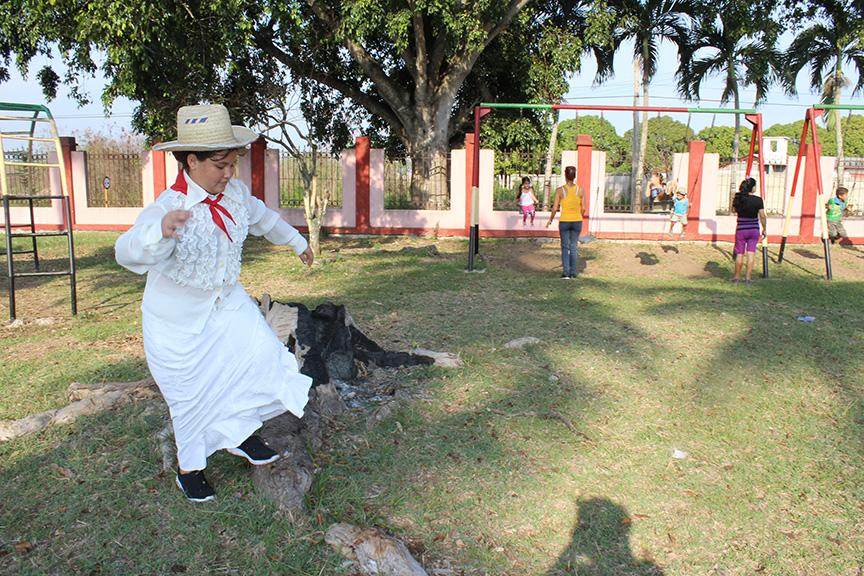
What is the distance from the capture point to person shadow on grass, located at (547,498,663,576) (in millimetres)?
2943

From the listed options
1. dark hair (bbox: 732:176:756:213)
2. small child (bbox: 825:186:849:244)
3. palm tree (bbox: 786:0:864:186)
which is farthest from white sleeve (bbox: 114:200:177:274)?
palm tree (bbox: 786:0:864:186)

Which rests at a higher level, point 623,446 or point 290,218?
point 290,218

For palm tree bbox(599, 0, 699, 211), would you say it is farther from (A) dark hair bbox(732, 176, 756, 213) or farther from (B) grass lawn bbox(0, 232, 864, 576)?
(B) grass lawn bbox(0, 232, 864, 576)

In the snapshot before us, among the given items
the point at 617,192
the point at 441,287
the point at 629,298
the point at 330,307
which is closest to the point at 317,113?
the point at 617,192

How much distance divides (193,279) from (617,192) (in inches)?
595

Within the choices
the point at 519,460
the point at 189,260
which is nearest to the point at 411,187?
the point at 519,460

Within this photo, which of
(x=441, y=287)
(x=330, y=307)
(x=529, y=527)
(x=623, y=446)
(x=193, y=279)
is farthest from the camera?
(x=441, y=287)

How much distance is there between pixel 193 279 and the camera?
2.88 meters

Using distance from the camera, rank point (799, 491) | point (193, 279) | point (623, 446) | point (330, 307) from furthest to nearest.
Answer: point (330, 307), point (623, 446), point (799, 491), point (193, 279)

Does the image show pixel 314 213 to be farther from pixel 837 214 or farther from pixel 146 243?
pixel 837 214

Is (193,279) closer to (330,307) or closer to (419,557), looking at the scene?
(419,557)

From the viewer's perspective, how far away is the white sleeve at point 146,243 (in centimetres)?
259

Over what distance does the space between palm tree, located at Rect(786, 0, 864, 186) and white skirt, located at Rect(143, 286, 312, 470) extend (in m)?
24.6

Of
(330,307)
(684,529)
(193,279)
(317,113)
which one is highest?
(317,113)
